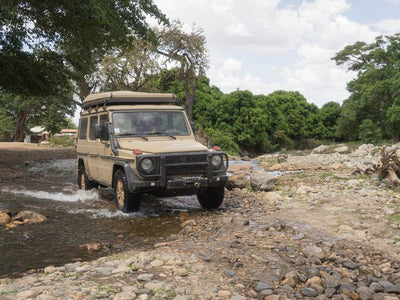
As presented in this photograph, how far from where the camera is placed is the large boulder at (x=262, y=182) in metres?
10.8

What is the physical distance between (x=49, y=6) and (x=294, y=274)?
1234cm

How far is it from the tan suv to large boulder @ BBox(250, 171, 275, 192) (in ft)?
8.02

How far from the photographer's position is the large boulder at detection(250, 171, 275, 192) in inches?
427

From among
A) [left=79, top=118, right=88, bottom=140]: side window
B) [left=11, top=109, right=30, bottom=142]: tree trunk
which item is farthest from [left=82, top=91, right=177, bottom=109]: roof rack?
[left=11, top=109, right=30, bottom=142]: tree trunk

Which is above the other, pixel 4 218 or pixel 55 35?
pixel 55 35

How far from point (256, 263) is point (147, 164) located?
11.3ft

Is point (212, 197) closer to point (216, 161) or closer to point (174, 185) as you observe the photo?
point (216, 161)

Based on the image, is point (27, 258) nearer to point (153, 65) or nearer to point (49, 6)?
point (49, 6)

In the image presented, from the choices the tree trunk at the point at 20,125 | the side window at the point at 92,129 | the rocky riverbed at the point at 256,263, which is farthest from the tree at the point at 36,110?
the rocky riverbed at the point at 256,263

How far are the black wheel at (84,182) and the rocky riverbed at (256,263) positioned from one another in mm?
4493

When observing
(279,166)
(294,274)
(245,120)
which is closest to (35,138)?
(245,120)

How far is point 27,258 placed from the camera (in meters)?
5.68

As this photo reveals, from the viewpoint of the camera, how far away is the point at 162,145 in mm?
8164

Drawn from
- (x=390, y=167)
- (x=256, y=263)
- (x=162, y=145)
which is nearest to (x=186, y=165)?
(x=162, y=145)
